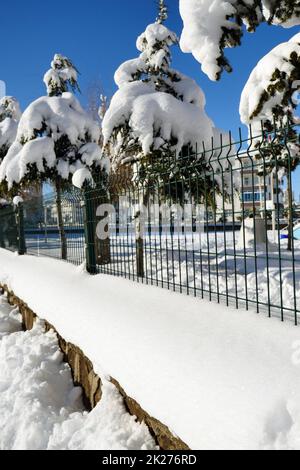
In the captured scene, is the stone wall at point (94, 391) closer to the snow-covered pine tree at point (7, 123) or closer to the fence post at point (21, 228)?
the fence post at point (21, 228)

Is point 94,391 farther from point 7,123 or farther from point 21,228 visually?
point 7,123

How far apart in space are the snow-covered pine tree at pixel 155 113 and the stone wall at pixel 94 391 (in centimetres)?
432

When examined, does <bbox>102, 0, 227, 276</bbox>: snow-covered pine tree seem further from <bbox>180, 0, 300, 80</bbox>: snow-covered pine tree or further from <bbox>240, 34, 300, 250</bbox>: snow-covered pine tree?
<bbox>180, 0, 300, 80</bbox>: snow-covered pine tree

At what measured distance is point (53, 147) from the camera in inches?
446

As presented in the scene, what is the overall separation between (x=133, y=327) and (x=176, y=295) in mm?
888

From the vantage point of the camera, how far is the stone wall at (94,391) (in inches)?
105

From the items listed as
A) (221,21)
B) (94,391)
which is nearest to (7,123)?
(221,21)

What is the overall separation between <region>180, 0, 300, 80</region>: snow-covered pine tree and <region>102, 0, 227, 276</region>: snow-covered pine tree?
306 centimetres

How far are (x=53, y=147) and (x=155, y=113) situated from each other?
14.3 ft

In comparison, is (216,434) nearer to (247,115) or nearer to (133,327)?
(133,327)

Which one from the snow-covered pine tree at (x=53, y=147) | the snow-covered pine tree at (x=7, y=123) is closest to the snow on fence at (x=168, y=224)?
the snow-covered pine tree at (x=53, y=147)

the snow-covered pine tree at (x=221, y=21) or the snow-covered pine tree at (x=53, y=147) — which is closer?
the snow-covered pine tree at (x=221, y=21)

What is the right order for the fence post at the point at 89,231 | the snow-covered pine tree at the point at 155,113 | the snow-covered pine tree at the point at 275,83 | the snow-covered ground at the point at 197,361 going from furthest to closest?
1. the snow-covered pine tree at the point at 155,113
2. the fence post at the point at 89,231
3. the snow-covered pine tree at the point at 275,83
4. the snow-covered ground at the point at 197,361
